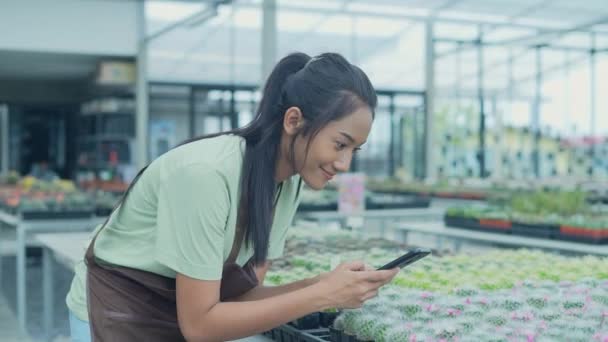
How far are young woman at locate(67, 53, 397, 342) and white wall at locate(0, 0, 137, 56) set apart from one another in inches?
399

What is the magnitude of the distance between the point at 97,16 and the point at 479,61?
6.88 metres

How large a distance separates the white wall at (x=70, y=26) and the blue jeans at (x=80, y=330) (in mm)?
9868

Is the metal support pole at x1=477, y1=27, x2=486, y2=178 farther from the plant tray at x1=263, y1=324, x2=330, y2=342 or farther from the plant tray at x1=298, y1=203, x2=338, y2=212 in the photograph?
the plant tray at x1=263, y1=324, x2=330, y2=342

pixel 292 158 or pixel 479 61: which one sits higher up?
pixel 479 61

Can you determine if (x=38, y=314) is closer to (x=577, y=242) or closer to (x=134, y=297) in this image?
(x=577, y=242)

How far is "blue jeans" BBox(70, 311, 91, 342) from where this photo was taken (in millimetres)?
1896

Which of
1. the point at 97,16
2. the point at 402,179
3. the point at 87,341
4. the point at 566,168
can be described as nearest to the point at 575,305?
the point at 87,341

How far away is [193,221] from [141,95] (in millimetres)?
10799

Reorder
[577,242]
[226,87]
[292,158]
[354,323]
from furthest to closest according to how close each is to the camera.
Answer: [226,87], [577,242], [354,323], [292,158]

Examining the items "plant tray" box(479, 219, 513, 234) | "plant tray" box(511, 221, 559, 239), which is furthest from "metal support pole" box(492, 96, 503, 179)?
"plant tray" box(511, 221, 559, 239)

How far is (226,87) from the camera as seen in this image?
12508 mm

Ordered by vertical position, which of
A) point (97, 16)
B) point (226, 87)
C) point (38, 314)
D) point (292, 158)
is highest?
point (97, 16)

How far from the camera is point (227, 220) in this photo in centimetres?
148

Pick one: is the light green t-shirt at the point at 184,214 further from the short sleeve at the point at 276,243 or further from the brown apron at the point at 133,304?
the short sleeve at the point at 276,243
